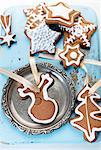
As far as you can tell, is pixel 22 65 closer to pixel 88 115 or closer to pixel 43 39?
pixel 43 39

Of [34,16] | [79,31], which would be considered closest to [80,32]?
[79,31]

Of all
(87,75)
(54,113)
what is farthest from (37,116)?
(87,75)

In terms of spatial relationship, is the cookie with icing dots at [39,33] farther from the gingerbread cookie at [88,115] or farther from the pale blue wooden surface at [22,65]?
the gingerbread cookie at [88,115]

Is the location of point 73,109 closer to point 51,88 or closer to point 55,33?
point 51,88

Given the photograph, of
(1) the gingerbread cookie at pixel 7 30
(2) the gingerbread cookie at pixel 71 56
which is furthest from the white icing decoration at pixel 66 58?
(1) the gingerbread cookie at pixel 7 30

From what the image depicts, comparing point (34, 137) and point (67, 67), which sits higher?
point (67, 67)

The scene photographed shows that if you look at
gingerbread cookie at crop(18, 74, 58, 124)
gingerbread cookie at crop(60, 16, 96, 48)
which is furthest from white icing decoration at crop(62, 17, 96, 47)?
gingerbread cookie at crop(18, 74, 58, 124)

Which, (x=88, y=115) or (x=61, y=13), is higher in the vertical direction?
(x=61, y=13)
